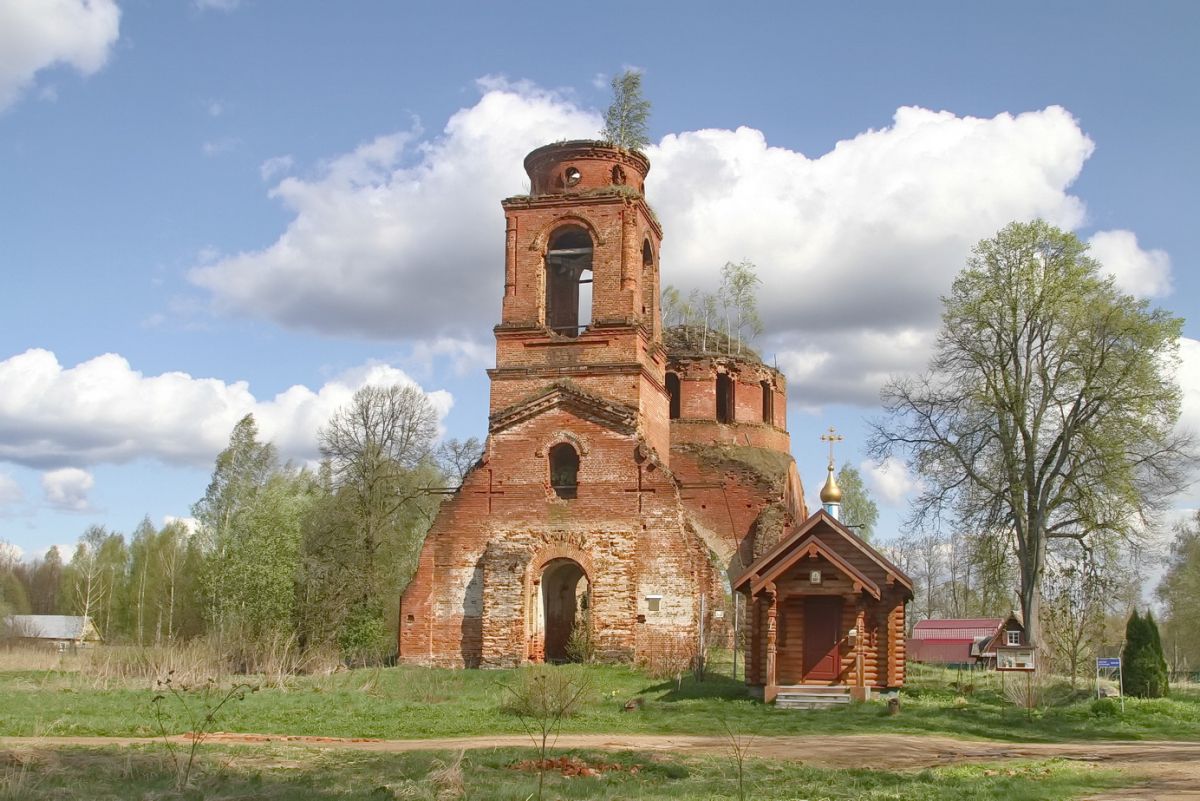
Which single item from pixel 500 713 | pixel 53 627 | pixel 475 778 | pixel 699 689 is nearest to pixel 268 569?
pixel 699 689

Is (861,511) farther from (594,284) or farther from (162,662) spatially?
(162,662)

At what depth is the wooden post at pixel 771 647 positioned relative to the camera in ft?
68.5

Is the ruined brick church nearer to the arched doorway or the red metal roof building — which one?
the arched doorway

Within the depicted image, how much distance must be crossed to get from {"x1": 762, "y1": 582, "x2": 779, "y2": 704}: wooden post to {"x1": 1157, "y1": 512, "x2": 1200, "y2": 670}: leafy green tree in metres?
32.6

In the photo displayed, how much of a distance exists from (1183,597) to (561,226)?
119ft

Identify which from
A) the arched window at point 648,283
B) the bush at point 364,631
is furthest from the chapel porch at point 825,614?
the bush at point 364,631

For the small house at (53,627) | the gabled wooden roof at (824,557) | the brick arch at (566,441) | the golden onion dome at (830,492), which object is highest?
the brick arch at (566,441)

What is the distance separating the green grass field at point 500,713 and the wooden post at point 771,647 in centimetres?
49

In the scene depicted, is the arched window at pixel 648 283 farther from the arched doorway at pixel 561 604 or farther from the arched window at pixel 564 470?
the arched doorway at pixel 561 604

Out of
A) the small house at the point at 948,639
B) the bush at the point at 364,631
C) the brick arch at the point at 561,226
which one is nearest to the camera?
the brick arch at the point at 561,226

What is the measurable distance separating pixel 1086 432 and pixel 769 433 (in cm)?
1252

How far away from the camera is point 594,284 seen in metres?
28.0

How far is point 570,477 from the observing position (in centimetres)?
2758

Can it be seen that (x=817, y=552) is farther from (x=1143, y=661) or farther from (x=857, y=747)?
(x=1143, y=661)
